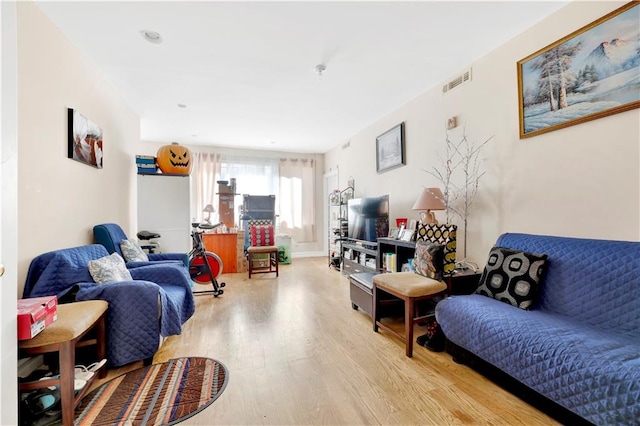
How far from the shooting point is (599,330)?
4.87 feet

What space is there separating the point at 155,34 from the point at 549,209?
3.46m

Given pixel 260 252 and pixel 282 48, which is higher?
pixel 282 48

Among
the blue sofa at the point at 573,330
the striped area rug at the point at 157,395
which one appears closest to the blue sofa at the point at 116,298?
the striped area rug at the point at 157,395

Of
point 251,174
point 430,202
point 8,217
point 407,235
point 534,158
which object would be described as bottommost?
point 407,235

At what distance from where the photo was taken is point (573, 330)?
4.80 feet

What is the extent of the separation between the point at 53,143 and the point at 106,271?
107 centimetres

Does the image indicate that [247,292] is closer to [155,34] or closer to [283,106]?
[283,106]

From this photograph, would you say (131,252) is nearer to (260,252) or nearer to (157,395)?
(157,395)

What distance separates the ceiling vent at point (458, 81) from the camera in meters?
2.77

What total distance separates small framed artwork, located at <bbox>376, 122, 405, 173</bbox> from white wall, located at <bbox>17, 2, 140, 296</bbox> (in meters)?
3.58

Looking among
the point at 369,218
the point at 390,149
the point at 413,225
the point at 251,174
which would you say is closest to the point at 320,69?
the point at 390,149

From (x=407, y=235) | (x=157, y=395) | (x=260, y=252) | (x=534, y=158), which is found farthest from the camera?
(x=260, y=252)

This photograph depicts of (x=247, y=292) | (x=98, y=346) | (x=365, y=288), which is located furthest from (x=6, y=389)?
(x=247, y=292)

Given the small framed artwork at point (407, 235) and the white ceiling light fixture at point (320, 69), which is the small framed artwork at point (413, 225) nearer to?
the small framed artwork at point (407, 235)
